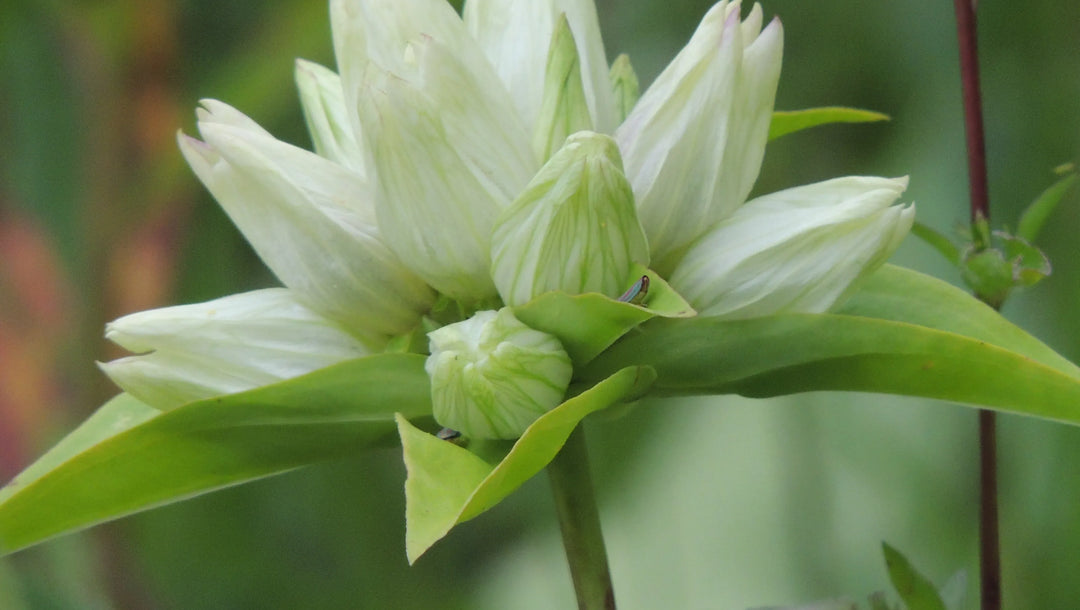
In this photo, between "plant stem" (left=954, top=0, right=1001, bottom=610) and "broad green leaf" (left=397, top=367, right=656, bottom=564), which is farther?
"plant stem" (left=954, top=0, right=1001, bottom=610)

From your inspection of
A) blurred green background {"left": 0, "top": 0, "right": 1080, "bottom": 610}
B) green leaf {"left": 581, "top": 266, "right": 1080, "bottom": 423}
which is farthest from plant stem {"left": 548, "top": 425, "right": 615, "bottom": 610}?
blurred green background {"left": 0, "top": 0, "right": 1080, "bottom": 610}

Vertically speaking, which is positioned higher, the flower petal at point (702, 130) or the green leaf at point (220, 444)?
the flower petal at point (702, 130)

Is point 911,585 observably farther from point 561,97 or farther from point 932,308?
point 561,97

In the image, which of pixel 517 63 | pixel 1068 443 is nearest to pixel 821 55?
pixel 1068 443

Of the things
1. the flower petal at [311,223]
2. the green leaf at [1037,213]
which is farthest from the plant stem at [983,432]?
the flower petal at [311,223]

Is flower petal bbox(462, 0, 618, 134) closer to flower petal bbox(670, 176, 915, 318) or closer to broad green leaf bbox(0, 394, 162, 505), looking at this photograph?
flower petal bbox(670, 176, 915, 318)

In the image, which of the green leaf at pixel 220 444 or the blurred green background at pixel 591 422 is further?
the blurred green background at pixel 591 422

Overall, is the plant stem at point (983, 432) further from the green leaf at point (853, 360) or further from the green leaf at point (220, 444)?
the green leaf at point (220, 444)
